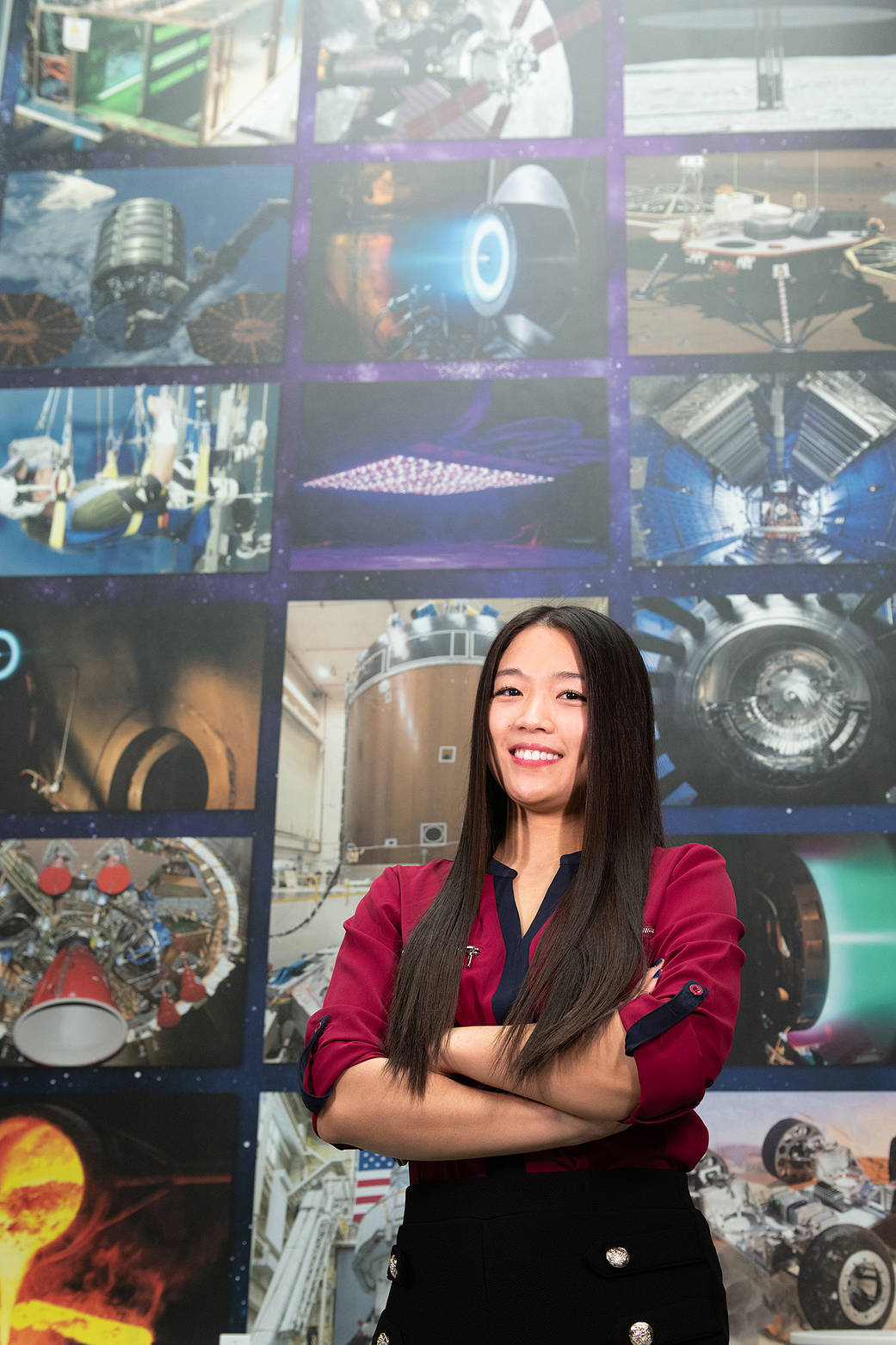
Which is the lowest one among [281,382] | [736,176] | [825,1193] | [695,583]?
[825,1193]

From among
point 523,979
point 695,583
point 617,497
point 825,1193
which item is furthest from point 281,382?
point 825,1193

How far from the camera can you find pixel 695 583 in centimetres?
226

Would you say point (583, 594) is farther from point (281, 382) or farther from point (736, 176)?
point (736, 176)

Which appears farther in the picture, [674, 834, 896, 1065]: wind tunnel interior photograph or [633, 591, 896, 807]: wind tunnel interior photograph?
[633, 591, 896, 807]: wind tunnel interior photograph

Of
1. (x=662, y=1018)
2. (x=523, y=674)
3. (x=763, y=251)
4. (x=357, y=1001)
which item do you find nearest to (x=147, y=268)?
(x=763, y=251)

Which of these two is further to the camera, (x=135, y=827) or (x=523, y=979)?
(x=135, y=827)

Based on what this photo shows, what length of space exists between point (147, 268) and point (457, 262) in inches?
27.5

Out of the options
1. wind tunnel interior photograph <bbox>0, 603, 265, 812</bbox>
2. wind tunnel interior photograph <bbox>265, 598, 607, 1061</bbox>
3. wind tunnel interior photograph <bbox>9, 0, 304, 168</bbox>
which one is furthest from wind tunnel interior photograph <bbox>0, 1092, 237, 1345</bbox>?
wind tunnel interior photograph <bbox>9, 0, 304, 168</bbox>

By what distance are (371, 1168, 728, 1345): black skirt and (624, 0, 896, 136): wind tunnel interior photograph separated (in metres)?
2.18

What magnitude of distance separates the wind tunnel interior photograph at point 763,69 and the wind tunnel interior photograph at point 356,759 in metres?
1.15

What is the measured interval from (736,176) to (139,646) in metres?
1.64

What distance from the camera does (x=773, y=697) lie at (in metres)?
2.21

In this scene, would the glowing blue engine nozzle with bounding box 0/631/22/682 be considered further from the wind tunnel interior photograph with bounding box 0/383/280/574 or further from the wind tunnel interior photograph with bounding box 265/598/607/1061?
the wind tunnel interior photograph with bounding box 265/598/607/1061

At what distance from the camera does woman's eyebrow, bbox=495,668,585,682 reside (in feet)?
4.58
